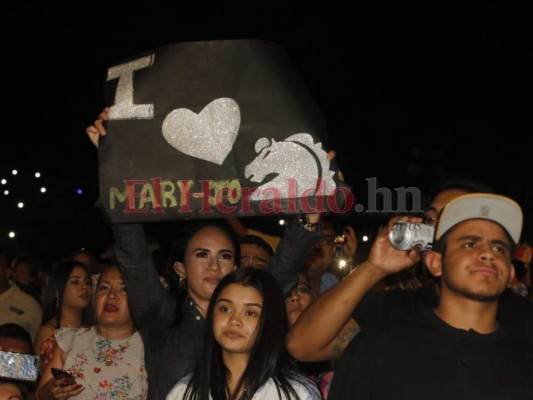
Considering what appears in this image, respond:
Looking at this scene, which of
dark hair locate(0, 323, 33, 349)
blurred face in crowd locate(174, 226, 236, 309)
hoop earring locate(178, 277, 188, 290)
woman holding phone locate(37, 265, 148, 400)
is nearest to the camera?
blurred face in crowd locate(174, 226, 236, 309)

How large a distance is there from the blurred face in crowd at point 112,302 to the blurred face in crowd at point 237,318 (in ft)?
4.07

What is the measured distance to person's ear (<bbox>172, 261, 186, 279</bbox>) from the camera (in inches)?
197

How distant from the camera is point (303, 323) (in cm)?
372

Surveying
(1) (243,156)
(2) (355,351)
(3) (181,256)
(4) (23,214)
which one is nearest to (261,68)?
(1) (243,156)

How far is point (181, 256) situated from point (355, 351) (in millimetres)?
1714

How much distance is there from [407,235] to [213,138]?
1.53 metres

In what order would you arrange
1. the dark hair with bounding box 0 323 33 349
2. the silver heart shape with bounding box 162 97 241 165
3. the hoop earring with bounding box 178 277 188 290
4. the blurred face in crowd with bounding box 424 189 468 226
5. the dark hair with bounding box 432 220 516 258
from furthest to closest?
1. the dark hair with bounding box 0 323 33 349
2. the hoop earring with bounding box 178 277 188 290
3. the silver heart shape with bounding box 162 97 241 165
4. the blurred face in crowd with bounding box 424 189 468 226
5. the dark hair with bounding box 432 220 516 258

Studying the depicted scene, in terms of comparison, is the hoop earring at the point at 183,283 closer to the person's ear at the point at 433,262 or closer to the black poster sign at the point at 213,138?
the black poster sign at the point at 213,138

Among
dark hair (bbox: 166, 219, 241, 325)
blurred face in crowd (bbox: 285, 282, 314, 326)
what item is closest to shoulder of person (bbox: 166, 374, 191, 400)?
dark hair (bbox: 166, 219, 241, 325)

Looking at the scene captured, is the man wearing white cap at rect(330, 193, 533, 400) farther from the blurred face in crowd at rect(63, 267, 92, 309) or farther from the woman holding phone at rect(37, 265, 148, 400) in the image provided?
the blurred face in crowd at rect(63, 267, 92, 309)

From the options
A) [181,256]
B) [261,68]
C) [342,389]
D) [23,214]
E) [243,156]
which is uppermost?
[23,214]

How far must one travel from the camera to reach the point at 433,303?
3715 millimetres

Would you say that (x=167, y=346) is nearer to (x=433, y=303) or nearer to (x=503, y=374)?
(x=433, y=303)

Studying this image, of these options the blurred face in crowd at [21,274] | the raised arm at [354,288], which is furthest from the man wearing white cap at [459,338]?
the blurred face in crowd at [21,274]
